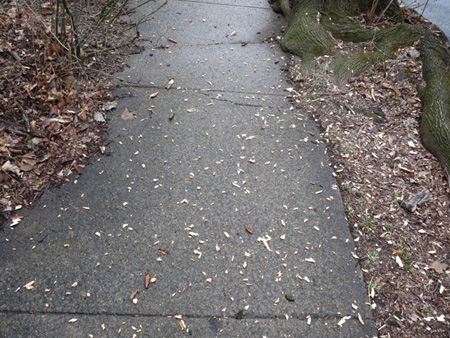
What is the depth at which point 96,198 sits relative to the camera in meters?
3.16

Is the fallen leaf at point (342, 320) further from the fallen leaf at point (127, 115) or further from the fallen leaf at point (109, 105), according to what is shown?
the fallen leaf at point (109, 105)

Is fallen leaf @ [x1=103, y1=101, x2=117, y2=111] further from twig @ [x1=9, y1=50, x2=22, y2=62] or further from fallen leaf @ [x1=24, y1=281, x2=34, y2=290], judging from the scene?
fallen leaf @ [x1=24, y1=281, x2=34, y2=290]

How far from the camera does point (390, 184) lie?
342 centimetres

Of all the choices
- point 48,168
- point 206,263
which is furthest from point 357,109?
point 48,168

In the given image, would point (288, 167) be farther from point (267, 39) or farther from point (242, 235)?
point (267, 39)

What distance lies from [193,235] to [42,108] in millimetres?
2030

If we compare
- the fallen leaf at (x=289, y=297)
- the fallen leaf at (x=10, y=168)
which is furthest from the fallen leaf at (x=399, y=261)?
the fallen leaf at (x=10, y=168)

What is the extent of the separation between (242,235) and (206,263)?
1.22 feet

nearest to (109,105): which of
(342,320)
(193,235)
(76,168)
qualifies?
(76,168)

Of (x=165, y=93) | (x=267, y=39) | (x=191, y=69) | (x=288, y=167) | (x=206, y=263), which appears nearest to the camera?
(x=206, y=263)

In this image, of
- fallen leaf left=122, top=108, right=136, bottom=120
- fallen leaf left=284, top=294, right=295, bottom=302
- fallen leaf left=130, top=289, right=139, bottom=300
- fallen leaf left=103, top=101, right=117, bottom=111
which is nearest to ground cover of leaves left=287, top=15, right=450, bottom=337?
fallen leaf left=284, top=294, right=295, bottom=302

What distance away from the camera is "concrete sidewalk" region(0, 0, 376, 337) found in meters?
2.50

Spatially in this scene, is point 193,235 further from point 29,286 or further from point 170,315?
point 29,286

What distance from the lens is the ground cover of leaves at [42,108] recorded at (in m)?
3.23
